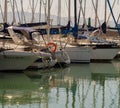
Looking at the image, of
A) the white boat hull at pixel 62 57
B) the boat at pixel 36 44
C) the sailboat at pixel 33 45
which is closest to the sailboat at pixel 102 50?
the white boat hull at pixel 62 57

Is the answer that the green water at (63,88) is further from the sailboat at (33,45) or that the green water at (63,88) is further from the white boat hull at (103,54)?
the white boat hull at (103,54)

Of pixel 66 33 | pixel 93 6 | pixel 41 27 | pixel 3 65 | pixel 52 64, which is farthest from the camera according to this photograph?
pixel 93 6

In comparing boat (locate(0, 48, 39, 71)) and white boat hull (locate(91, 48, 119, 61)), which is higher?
boat (locate(0, 48, 39, 71))

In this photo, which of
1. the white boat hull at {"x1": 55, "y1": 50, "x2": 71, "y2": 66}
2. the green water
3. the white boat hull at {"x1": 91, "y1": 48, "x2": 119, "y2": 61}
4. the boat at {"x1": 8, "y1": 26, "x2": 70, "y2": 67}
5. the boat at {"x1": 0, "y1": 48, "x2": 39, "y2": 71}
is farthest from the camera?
the white boat hull at {"x1": 91, "y1": 48, "x2": 119, "y2": 61}

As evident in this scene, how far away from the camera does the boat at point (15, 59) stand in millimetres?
26469

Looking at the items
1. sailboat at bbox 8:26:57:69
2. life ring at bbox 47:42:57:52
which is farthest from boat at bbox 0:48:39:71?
life ring at bbox 47:42:57:52

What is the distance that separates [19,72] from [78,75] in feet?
13.0

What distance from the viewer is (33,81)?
2516 cm

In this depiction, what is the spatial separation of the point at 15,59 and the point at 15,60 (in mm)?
89

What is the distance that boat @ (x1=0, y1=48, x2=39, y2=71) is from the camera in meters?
26.5

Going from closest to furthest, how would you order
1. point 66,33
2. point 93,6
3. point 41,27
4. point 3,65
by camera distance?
point 3,65 → point 41,27 → point 66,33 → point 93,6

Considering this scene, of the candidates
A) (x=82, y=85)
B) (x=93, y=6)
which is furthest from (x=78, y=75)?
(x=93, y=6)

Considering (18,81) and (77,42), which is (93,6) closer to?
(77,42)

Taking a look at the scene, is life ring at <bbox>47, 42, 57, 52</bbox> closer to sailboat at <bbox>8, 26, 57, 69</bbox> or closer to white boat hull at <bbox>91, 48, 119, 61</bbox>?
sailboat at <bbox>8, 26, 57, 69</bbox>
